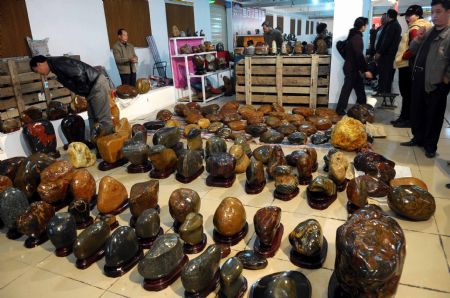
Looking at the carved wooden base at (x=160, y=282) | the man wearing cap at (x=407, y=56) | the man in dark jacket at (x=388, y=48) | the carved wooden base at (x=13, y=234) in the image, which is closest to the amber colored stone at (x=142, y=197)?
the carved wooden base at (x=160, y=282)

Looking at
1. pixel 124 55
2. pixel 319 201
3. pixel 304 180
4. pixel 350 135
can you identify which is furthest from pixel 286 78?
pixel 319 201

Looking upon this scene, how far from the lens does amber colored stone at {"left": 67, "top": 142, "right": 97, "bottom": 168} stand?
317cm

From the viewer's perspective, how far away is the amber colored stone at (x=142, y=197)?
2.12 m

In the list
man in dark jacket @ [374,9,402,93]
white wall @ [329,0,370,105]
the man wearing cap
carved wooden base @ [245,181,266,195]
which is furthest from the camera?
man in dark jacket @ [374,9,402,93]

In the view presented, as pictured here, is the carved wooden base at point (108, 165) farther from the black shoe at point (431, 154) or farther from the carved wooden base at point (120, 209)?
the black shoe at point (431, 154)

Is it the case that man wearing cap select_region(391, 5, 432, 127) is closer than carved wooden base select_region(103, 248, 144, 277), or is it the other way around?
carved wooden base select_region(103, 248, 144, 277)

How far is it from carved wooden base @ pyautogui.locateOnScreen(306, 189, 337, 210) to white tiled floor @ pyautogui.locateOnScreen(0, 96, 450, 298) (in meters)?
0.04

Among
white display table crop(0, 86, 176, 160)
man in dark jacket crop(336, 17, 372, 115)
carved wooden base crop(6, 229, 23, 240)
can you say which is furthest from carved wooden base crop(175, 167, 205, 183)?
man in dark jacket crop(336, 17, 372, 115)

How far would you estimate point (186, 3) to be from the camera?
30.0ft

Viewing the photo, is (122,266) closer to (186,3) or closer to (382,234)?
(382,234)

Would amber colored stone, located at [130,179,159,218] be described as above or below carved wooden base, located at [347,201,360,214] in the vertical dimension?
above

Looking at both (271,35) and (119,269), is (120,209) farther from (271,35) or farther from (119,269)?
(271,35)

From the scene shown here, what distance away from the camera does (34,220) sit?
2053 millimetres

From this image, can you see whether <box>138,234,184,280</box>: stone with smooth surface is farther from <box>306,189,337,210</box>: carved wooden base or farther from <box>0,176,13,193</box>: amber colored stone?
<box>0,176,13,193</box>: amber colored stone
